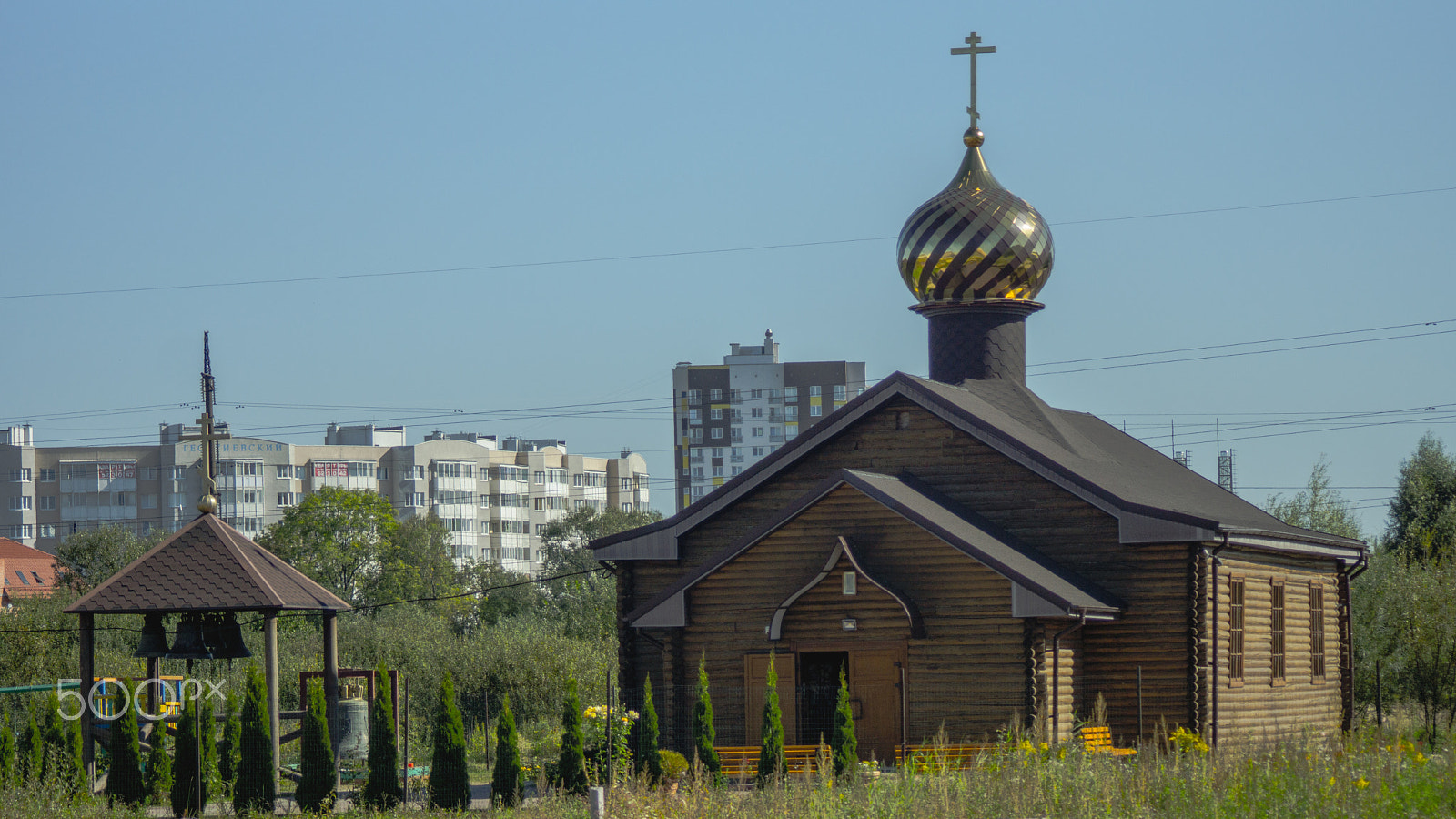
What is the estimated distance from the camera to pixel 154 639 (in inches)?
741

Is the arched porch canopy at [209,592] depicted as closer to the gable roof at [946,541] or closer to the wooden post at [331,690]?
the wooden post at [331,690]

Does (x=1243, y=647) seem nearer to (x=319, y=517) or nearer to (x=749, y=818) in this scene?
(x=749, y=818)

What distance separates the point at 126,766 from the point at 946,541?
9121 millimetres

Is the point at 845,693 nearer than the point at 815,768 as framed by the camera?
Yes

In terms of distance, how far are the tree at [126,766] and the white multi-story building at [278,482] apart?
8689cm

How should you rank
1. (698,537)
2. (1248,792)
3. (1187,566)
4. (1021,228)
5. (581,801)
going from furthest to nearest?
(1021,228) → (698,537) → (1187,566) → (581,801) → (1248,792)

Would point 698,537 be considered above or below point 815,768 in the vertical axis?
above

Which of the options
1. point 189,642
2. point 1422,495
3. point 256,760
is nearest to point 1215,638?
point 256,760

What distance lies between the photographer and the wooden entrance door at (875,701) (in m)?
20.7

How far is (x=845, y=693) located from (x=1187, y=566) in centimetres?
507

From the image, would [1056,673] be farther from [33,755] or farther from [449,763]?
[33,755]

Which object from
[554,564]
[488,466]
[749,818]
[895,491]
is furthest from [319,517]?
[749,818]

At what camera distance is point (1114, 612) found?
20.9 meters

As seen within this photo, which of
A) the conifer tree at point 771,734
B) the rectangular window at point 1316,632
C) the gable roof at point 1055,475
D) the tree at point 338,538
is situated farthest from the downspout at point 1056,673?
the tree at point 338,538
